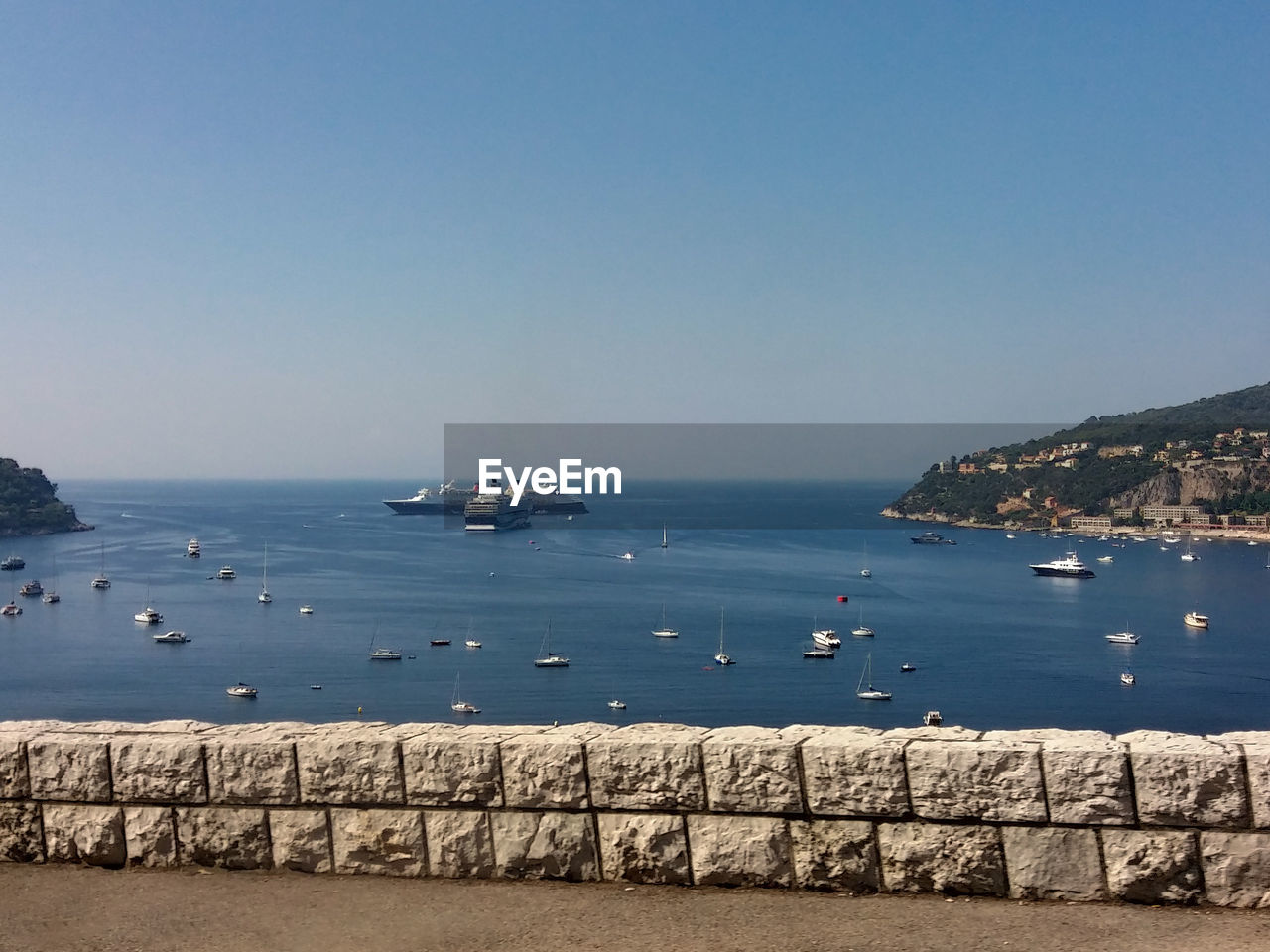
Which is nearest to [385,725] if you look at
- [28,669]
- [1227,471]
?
[28,669]

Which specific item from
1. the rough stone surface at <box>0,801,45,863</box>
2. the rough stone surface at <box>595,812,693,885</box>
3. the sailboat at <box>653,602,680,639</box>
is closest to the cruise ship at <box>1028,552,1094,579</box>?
the sailboat at <box>653,602,680,639</box>

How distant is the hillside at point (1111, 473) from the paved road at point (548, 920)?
123936 mm

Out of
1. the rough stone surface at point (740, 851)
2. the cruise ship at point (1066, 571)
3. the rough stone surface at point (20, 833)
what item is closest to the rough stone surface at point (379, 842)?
the rough stone surface at point (740, 851)

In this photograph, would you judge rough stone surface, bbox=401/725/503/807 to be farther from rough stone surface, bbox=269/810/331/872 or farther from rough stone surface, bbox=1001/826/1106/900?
rough stone surface, bbox=1001/826/1106/900

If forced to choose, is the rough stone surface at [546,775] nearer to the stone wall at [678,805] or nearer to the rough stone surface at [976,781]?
the stone wall at [678,805]

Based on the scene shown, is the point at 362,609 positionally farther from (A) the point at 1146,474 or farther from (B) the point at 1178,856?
(A) the point at 1146,474

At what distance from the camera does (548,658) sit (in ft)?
140

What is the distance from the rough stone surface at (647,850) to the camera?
3.38 m

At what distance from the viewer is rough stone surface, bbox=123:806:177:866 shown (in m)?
3.66

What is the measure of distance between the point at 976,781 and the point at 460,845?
165 cm

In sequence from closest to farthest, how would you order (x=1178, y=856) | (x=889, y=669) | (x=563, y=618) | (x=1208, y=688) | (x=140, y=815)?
(x=1178, y=856), (x=140, y=815), (x=1208, y=688), (x=889, y=669), (x=563, y=618)

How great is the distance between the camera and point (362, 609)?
56219 millimetres

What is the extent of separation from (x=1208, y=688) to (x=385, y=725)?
42347mm

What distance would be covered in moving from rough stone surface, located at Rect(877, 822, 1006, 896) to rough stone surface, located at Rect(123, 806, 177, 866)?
94.1 inches
